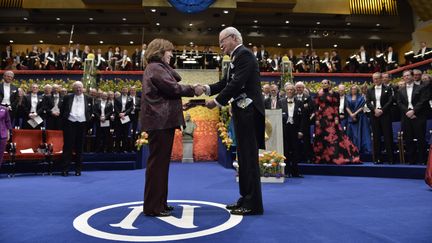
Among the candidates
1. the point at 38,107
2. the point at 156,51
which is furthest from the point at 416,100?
the point at 38,107

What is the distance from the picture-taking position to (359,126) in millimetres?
7223

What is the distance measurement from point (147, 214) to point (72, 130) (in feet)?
12.7

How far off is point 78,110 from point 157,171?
391cm

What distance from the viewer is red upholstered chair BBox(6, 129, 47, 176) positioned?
5.70m

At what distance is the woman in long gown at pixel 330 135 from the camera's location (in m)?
6.02

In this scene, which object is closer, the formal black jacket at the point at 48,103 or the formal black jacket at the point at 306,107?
the formal black jacket at the point at 306,107

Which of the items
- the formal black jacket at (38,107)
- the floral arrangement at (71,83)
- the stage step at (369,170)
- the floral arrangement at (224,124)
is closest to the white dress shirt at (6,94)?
the formal black jacket at (38,107)

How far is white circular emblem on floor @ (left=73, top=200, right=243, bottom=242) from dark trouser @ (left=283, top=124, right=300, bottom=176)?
2.71 meters

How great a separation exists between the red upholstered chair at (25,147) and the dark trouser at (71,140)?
0.42 metres

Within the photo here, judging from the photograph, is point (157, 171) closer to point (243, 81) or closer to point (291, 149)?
→ point (243, 81)

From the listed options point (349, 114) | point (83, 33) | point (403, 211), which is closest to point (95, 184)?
point (403, 211)

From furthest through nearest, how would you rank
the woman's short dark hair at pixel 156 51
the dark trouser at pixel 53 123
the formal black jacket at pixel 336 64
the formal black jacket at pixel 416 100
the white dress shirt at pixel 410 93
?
1. the formal black jacket at pixel 336 64
2. the dark trouser at pixel 53 123
3. the white dress shirt at pixel 410 93
4. the formal black jacket at pixel 416 100
5. the woman's short dark hair at pixel 156 51

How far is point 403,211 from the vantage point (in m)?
2.76

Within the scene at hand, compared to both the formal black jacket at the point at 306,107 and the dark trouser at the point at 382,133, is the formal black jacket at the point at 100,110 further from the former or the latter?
the dark trouser at the point at 382,133
